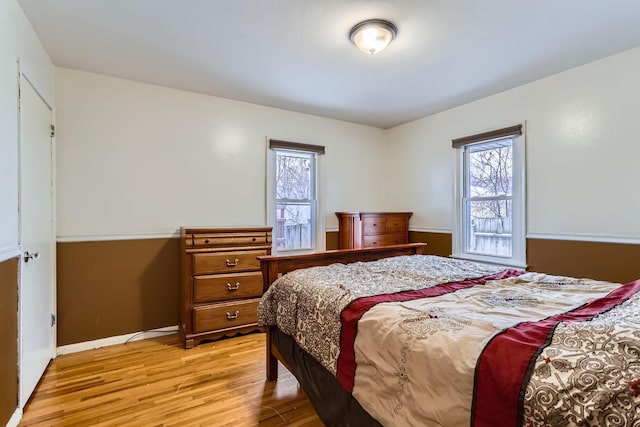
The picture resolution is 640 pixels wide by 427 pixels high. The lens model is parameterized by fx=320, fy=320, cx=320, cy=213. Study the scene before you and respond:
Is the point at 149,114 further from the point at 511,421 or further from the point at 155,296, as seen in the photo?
the point at 511,421

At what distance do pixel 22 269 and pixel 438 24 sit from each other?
10.1ft

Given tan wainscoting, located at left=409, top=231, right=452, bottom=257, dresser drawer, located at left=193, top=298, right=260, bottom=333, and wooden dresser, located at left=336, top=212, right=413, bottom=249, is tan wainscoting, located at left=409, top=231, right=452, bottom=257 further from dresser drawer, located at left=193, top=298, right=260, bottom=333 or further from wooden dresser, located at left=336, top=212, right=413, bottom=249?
dresser drawer, located at left=193, top=298, right=260, bottom=333

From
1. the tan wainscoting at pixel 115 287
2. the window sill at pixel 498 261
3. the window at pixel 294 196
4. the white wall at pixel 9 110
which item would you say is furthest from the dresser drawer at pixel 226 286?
the window sill at pixel 498 261

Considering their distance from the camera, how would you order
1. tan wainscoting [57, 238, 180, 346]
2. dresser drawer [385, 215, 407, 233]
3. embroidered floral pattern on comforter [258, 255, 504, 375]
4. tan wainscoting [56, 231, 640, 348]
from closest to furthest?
1. embroidered floral pattern on comforter [258, 255, 504, 375]
2. tan wainscoting [56, 231, 640, 348]
3. tan wainscoting [57, 238, 180, 346]
4. dresser drawer [385, 215, 407, 233]

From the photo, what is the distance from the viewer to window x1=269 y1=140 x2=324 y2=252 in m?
3.89

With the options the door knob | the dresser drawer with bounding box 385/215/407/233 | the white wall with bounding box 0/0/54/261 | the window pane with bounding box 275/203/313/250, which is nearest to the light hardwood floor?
the door knob

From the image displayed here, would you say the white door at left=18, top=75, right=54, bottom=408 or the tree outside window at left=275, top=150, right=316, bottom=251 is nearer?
the white door at left=18, top=75, right=54, bottom=408

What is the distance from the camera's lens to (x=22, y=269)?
1980 millimetres

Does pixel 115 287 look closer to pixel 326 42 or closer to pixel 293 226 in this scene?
pixel 293 226

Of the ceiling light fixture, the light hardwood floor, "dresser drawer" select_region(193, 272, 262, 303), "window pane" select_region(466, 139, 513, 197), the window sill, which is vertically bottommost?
the light hardwood floor

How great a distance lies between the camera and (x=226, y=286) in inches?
121

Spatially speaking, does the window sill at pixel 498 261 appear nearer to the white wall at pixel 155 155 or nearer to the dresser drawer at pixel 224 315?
the white wall at pixel 155 155

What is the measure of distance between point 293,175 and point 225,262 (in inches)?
58.0

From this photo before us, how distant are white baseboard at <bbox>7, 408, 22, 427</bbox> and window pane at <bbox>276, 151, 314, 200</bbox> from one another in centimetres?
274
